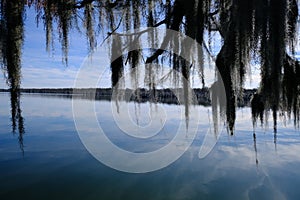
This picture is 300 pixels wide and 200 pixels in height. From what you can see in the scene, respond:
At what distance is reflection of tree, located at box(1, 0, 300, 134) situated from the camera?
154 cm

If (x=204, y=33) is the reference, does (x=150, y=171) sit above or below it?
below

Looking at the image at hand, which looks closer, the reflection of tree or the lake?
the reflection of tree

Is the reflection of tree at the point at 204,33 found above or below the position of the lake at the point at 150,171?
above

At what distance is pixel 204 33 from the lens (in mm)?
2072

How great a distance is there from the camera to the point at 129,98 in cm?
278

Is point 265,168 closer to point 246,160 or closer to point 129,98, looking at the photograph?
point 246,160

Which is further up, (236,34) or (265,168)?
(236,34)

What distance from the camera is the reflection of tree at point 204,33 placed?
154cm

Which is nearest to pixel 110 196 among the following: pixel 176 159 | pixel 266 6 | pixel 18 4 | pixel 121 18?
pixel 176 159

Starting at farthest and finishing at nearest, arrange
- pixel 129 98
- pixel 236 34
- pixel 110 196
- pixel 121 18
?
1. pixel 110 196
2. pixel 129 98
3. pixel 121 18
4. pixel 236 34

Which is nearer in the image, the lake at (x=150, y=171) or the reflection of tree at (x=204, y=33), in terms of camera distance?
the reflection of tree at (x=204, y=33)

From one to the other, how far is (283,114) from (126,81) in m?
1.36

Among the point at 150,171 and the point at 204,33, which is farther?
the point at 150,171

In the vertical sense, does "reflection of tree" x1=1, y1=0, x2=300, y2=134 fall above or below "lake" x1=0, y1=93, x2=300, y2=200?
above
